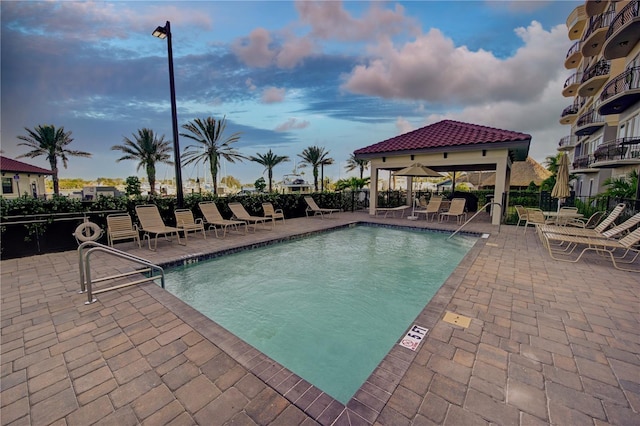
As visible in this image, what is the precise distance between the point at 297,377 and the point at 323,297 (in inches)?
89.7

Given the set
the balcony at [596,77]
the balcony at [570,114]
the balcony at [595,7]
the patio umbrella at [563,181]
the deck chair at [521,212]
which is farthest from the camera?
the balcony at [570,114]

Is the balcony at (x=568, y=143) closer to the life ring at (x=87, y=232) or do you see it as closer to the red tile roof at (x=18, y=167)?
the life ring at (x=87, y=232)

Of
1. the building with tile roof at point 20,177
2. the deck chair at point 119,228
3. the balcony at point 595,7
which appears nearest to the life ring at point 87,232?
the deck chair at point 119,228

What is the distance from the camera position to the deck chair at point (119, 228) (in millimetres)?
6246

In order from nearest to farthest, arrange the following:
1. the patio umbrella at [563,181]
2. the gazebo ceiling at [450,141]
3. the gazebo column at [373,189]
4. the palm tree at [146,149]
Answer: the patio umbrella at [563,181]
the gazebo ceiling at [450,141]
the gazebo column at [373,189]
the palm tree at [146,149]

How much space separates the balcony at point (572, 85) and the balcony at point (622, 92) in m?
17.2

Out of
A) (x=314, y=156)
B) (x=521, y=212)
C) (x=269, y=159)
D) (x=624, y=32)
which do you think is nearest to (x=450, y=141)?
(x=521, y=212)

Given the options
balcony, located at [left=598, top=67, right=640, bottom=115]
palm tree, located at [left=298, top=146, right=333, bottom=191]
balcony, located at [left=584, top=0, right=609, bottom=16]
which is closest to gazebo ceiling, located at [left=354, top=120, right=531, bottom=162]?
balcony, located at [left=598, top=67, right=640, bottom=115]

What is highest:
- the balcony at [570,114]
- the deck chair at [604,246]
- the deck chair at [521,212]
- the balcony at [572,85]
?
the balcony at [572,85]

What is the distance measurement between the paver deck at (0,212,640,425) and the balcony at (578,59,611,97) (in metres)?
24.2

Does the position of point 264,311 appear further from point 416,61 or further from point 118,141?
point 118,141

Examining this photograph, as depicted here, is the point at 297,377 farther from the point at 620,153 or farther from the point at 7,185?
the point at 7,185

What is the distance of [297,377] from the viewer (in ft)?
7.09

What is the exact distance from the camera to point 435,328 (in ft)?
9.26
